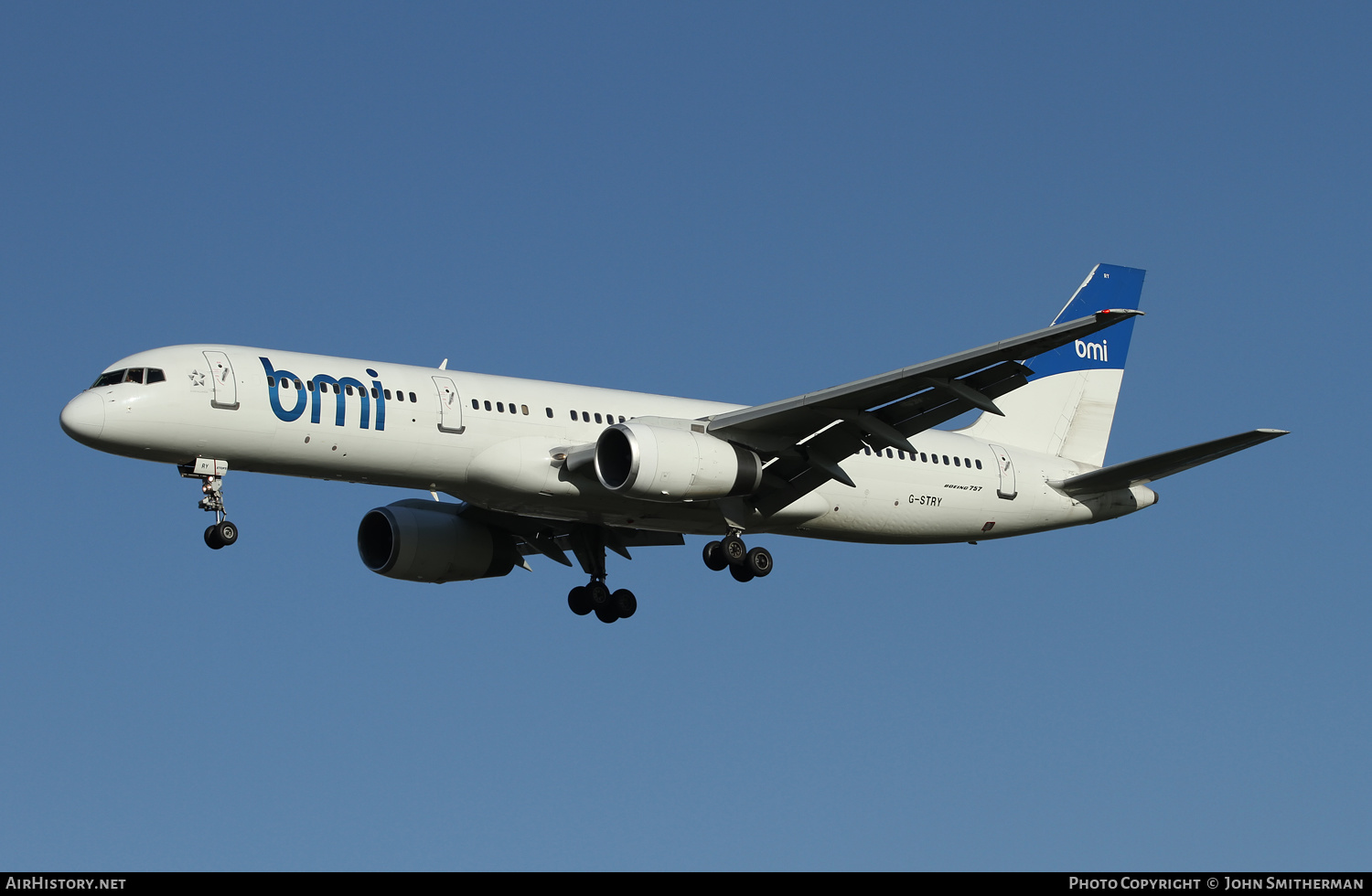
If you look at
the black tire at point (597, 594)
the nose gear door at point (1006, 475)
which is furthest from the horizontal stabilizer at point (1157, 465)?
the black tire at point (597, 594)

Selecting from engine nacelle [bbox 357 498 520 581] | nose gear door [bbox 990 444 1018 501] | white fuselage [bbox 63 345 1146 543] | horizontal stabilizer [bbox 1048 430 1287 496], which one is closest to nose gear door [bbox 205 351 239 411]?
white fuselage [bbox 63 345 1146 543]

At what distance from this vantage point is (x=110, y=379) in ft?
104

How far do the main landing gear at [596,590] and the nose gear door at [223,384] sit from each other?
10.8 meters

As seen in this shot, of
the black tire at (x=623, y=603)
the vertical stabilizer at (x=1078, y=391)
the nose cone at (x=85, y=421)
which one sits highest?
the vertical stabilizer at (x=1078, y=391)

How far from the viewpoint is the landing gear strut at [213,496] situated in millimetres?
31734

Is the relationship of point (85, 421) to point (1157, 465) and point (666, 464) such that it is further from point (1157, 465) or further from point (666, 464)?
point (1157, 465)

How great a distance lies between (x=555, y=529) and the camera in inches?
1593

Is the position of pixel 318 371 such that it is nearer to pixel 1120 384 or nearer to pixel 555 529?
pixel 555 529

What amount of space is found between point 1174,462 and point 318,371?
61.3ft

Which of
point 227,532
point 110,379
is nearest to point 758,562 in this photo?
point 227,532

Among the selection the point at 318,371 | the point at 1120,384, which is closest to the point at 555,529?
the point at 318,371

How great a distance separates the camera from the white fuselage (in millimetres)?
31469

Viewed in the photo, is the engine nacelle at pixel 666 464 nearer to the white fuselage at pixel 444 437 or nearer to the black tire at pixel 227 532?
the white fuselage at pixel 444 437
